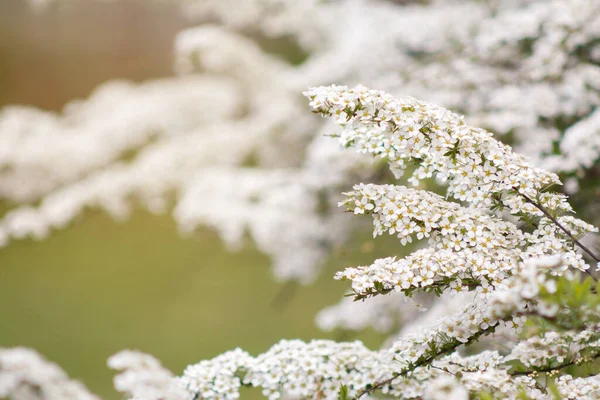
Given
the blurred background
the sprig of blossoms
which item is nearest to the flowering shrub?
the sprig of blossoms

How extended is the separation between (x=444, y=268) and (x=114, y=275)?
204 inches

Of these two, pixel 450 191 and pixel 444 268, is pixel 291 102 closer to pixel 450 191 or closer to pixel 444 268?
pixel 450 191

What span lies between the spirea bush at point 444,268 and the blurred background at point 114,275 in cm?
308

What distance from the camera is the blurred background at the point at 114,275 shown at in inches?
192

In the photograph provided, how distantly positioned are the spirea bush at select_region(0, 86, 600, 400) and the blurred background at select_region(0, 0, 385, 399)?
3083 mm

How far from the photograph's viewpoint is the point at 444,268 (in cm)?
124

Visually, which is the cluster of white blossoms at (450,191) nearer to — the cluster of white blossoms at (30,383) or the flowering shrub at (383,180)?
the flowering shrub at (383,180)

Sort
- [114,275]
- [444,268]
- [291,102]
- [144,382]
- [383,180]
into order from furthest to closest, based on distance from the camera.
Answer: [114,275], [291,102], [383,180], [144,382], [444,268]

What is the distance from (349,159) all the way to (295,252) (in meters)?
0.74

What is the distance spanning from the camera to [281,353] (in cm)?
154

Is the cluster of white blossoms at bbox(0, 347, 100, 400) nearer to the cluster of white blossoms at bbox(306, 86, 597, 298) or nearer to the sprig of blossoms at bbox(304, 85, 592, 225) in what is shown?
the cluster of white blossoms at bbox(306, 86, 597, 298)

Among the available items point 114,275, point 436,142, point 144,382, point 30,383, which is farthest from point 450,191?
point 114,275

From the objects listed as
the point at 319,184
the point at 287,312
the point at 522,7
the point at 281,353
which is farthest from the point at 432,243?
the point at 287,312

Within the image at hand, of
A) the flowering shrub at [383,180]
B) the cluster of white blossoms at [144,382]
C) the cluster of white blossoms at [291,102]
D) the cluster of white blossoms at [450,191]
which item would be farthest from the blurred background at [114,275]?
the cluster of white blossoms at [450,191]
